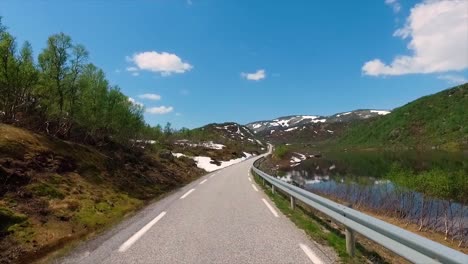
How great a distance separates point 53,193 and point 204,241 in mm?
7911

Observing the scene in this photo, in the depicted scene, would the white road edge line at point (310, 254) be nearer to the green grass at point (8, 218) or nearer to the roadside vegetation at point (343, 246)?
the roadside vegetation at point (343, 246)

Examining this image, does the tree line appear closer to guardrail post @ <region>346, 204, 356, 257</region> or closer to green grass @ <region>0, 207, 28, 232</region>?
green grass @ <region>0, 207, 28, 232</region>

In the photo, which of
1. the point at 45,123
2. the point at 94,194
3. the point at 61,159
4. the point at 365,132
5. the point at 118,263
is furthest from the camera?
the point at 365,132

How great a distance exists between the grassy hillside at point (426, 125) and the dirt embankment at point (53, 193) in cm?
9867

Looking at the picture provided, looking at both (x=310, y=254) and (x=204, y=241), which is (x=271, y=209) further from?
(x=310, y=254)

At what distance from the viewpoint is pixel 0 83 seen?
20172 millimetres

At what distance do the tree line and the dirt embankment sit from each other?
4.31 metres

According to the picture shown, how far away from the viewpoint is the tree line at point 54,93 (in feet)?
66.0

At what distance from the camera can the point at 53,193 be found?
13.1 meters

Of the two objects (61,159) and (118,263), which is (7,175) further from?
(118,263)

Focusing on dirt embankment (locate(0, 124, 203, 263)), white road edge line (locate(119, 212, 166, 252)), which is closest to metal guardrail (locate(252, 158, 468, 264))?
white road edge line (locate(119, 212, 166, 252))

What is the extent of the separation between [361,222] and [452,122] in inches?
5425

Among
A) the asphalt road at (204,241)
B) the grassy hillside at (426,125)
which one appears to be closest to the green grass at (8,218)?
the asphalt road at (204,241)

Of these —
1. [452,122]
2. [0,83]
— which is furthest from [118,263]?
[452,122]
